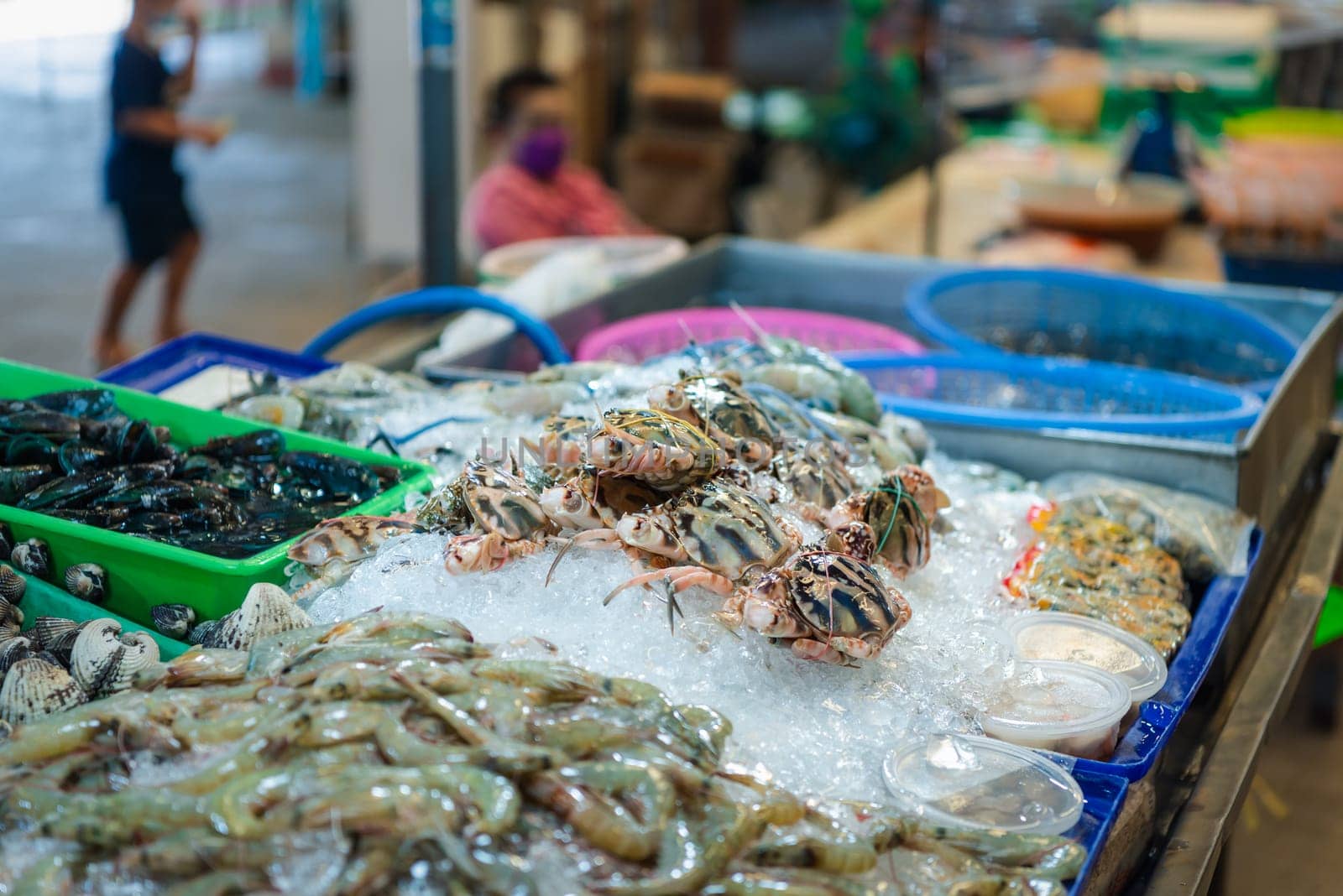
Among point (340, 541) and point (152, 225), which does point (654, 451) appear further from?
point (152, 225)

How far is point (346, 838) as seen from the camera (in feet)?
3.38

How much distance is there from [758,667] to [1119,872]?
484 mm

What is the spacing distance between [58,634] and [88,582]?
0.09m

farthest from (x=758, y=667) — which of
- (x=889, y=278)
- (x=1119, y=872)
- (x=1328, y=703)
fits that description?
(x=1328, y=703)

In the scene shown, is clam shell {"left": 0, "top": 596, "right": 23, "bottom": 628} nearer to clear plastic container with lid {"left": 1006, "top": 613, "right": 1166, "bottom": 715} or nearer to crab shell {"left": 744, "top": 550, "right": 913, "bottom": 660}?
crab shell {"left": 744, "top": 550, "right": 913, "bottom": 660}

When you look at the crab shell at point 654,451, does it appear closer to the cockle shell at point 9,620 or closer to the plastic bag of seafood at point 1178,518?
the cockle shell at point 9,620

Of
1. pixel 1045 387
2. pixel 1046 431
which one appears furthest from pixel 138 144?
pixel 1046 431

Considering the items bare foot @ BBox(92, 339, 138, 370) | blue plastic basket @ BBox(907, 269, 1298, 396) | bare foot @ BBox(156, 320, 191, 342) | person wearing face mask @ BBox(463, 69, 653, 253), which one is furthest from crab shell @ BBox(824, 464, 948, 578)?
bare foot @ BBox(156, 320, 191, 342)

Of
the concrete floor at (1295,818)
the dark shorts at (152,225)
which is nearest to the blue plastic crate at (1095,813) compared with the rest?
the concrete floor at (1295,818)

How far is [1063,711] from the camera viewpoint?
56.2 inches

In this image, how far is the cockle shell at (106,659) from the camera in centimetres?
133

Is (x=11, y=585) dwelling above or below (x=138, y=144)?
below

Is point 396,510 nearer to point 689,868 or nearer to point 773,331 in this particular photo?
point 689,868

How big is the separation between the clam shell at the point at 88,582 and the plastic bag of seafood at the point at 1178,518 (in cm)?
145
